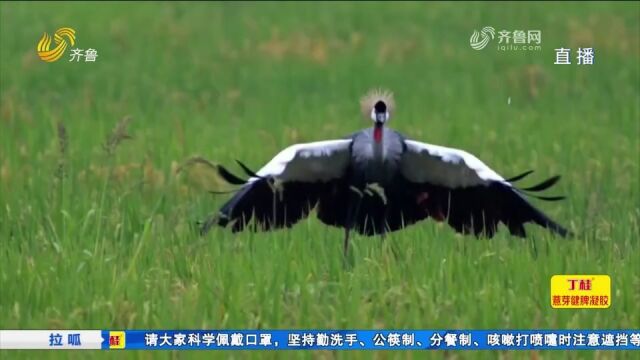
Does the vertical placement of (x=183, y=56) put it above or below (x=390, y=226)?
above

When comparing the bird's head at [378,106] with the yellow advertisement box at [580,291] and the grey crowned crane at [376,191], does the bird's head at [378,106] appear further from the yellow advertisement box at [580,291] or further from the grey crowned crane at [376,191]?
the yellow advertisement box at [580,291]

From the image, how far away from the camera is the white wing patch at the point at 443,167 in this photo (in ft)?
21.9

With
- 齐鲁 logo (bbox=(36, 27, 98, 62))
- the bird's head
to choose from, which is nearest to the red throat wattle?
the bird's head

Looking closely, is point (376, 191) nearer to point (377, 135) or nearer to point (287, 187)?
point (377, 135)

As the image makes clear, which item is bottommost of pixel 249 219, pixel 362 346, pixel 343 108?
pixel 362 346

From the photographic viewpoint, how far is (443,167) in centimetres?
671

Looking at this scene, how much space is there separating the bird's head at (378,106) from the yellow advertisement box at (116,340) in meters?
1.76

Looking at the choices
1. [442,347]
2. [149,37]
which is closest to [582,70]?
[149,37]

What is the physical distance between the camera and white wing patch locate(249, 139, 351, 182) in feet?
21.9

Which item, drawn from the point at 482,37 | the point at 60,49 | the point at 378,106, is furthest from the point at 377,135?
the point at 60,49

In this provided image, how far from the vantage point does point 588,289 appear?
5.67 metres

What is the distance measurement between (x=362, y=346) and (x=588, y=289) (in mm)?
1091

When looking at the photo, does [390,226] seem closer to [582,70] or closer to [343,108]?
[343,108]
